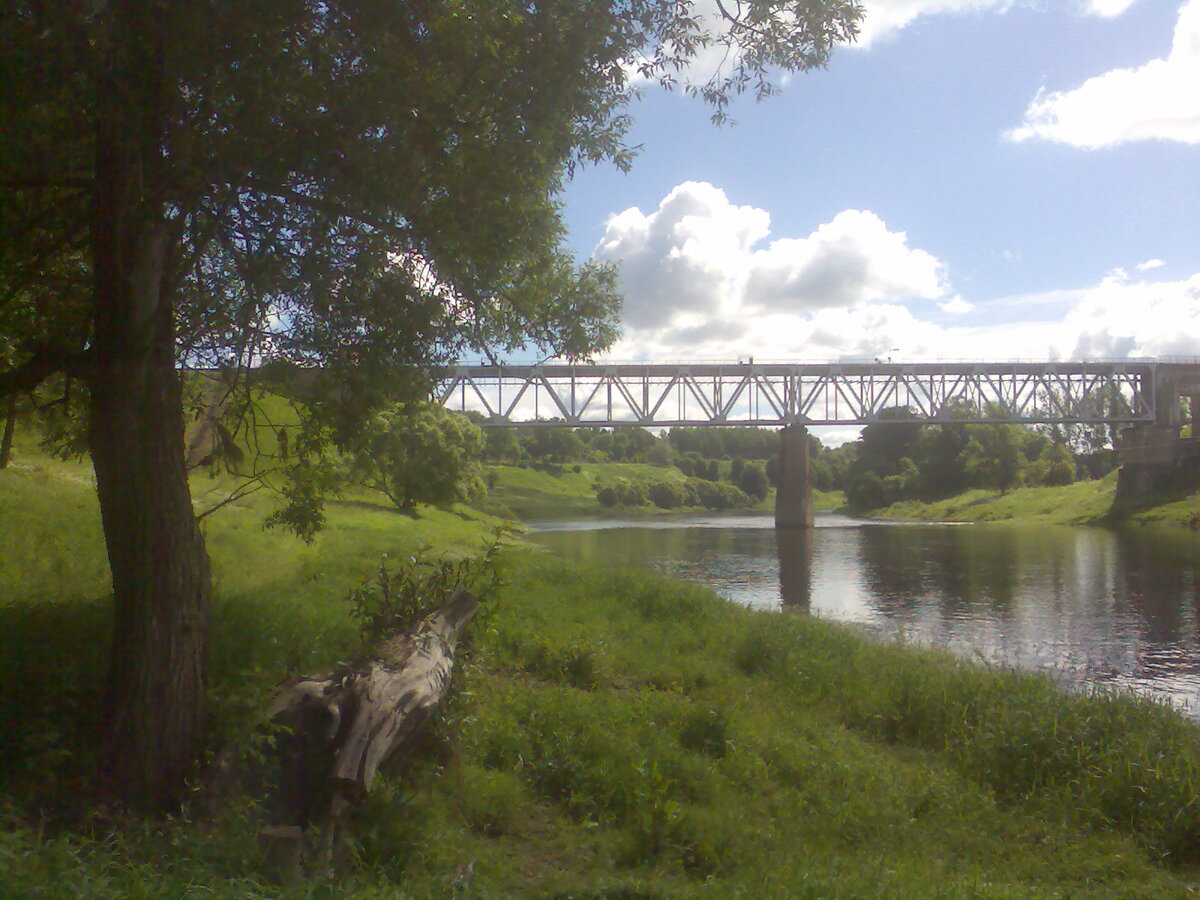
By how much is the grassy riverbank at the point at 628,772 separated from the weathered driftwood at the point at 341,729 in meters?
0.34

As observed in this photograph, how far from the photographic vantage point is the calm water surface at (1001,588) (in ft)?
63.4

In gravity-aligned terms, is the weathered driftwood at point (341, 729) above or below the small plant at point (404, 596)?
below

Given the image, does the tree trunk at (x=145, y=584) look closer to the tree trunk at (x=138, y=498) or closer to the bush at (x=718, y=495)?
the tree trunk at (x=138, y=498)

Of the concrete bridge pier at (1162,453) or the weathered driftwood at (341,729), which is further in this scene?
the concrete bridge pier at (1162,453)

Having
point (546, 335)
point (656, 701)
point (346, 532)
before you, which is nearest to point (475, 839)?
point (656, 701)

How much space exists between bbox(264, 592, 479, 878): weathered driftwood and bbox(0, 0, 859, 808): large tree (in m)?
0.83

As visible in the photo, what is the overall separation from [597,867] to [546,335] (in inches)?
276

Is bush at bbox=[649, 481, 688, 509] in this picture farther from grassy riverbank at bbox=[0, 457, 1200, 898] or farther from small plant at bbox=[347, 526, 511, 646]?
small plant at bbox=[347, 526, 511, 646]

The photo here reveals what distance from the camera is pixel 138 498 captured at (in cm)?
→ 663

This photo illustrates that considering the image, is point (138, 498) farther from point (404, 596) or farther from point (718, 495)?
point (718, 495)

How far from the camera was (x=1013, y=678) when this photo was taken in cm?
1384

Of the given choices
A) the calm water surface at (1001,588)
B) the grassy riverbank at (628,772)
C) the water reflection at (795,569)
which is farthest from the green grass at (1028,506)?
the grassy riverbank at (628,772)

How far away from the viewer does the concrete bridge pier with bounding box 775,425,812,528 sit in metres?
70.9

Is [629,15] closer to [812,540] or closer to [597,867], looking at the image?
[597,867]
